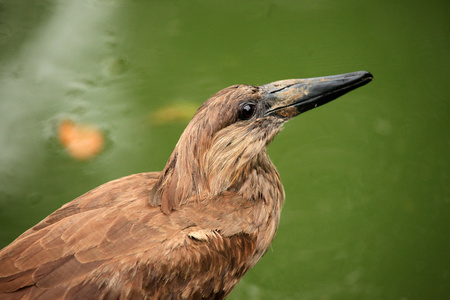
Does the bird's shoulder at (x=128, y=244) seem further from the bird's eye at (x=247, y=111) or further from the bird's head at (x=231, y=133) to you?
the bird's eye at (x=247, y=111)

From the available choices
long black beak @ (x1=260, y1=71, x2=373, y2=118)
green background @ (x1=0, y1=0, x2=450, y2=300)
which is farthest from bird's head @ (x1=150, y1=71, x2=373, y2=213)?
green background @ (x1=0, y1=0, x2=450, y2=300)

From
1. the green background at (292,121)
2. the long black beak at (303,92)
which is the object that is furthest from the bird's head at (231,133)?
the green background at (292,121)

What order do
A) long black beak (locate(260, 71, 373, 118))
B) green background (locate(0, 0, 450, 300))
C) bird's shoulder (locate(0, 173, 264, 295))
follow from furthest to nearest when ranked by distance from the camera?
green background (locate(0, 0, 450, 300)) < long black beak (locate(260, 71, 373, 118)) < bird's shoulder (locate(0, 173, 264, 295))

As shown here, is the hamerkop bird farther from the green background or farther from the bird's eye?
the green background

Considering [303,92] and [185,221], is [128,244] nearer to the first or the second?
[185,221]

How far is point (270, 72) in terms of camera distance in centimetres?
320

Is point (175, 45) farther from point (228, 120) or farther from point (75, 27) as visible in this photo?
point (228, 120)

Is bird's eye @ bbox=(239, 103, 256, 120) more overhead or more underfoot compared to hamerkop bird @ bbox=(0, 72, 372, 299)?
more overhead

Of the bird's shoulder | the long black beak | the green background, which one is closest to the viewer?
the bird's shoulder

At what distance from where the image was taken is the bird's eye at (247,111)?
1.90 meters

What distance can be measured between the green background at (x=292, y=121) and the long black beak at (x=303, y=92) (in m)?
0.97

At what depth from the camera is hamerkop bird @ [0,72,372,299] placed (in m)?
1.65

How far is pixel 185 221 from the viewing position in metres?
1.78

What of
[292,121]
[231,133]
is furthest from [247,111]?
[292,121]
